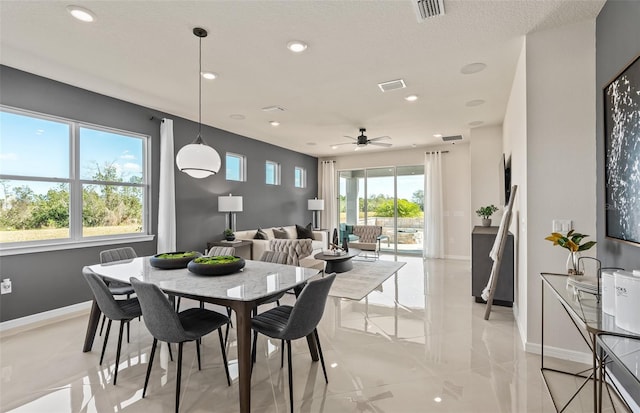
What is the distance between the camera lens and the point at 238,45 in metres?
A: 2.79

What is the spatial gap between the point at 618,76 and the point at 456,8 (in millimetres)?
1192

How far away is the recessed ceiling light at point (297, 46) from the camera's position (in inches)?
108

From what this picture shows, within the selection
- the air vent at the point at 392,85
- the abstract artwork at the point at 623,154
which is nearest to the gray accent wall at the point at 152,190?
the air vent at the point at 392,85

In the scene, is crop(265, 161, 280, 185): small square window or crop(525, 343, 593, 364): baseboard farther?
crop(265, 161, 280, 185): small square window

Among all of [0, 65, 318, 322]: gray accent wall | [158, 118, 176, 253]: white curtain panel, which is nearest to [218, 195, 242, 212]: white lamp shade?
[0, 65, 318, 322]: gray accent wall

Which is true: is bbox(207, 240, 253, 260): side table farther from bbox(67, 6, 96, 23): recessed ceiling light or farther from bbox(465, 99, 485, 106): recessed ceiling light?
bbox(465, 99, 485, 106): recessed ceiling light

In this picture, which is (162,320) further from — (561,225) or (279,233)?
(279,233)

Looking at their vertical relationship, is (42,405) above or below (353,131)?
below

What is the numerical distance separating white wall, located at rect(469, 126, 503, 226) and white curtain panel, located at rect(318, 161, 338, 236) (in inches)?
158

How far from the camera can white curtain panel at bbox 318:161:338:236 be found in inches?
354

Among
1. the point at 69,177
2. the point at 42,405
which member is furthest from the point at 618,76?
the point at 69,177

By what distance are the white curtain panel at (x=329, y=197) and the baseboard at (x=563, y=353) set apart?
650 centimetres

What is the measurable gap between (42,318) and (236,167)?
3.98 meters

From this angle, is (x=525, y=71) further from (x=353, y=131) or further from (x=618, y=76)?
(x=353, y=131)
